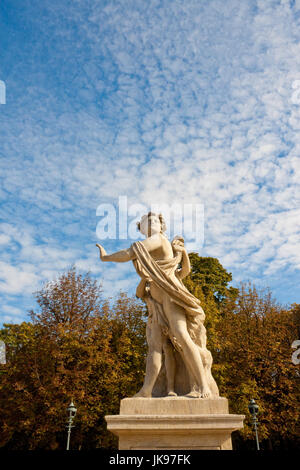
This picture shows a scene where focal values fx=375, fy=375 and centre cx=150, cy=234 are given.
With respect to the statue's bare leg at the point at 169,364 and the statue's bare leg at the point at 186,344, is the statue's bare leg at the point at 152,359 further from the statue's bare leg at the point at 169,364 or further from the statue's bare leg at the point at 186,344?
the statue's bare leg at the point at 186,344

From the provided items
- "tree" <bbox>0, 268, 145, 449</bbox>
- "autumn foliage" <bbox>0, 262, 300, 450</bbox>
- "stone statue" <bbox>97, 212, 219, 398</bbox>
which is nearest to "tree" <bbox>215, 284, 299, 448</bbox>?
"autumn foliage" <bbox>0, 262, 300, 450</bbox>

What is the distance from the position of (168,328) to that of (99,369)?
1459 cm

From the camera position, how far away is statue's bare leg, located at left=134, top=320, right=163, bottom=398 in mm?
5648

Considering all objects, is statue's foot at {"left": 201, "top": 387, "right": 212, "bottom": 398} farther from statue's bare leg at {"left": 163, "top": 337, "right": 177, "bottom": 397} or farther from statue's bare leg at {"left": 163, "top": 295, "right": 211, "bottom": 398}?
statue's bare leg at {"left": 163, "top": 337, "right": 177, "bottom": 397}

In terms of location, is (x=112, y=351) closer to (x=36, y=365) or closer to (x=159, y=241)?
(x=36, y=365)

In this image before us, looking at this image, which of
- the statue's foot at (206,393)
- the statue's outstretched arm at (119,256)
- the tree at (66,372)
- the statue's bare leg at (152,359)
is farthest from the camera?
the tree at (66,372)

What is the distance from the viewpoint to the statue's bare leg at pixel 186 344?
217 inches

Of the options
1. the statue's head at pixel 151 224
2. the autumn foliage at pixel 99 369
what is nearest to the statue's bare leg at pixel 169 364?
the statue's head at pixel 151 224

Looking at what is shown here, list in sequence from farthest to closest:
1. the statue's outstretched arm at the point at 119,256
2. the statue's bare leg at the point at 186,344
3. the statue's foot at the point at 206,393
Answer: the statue's outstretched arm at the point at 119,256, the statue's bare leg at the point at 186,344, the statue's foot at the point at 206,393

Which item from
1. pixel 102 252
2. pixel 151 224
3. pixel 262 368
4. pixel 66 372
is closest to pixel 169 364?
pixel 102 252

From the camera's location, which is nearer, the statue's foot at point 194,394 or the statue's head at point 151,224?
the statue's foot at point 194,394

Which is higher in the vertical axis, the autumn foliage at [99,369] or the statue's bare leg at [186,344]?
the autumn foliage at [99,369]

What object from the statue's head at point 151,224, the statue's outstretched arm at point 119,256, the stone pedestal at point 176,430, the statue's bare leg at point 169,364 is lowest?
the stone pedestal at point 176,430

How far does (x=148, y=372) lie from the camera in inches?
231
